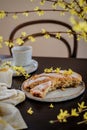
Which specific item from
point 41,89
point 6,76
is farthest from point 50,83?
point 6,76

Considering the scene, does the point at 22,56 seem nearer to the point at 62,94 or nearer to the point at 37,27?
the point at 62,94

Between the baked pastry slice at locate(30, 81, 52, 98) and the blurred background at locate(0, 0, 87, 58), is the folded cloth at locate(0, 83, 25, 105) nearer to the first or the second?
the baked pastry slice at locate(30, 81, 52, 98)

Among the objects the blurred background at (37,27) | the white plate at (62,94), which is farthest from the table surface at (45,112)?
the blurred background at (37,27)

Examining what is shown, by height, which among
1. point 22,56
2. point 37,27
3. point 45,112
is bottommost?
point 45,112

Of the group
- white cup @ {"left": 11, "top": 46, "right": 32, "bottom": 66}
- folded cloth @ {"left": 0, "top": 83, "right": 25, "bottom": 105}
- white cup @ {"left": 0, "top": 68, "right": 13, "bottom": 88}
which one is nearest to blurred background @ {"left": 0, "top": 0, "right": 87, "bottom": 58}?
white cup @ {"left": 11, "top": 46, "right": 32, "bottom": 66}

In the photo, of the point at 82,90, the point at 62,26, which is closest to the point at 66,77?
the point at 82,90

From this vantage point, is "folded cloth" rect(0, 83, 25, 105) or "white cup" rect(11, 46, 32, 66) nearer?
"folded cloth" rect(0, 83, 25, 105)

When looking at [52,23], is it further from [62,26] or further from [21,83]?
[21,83]
